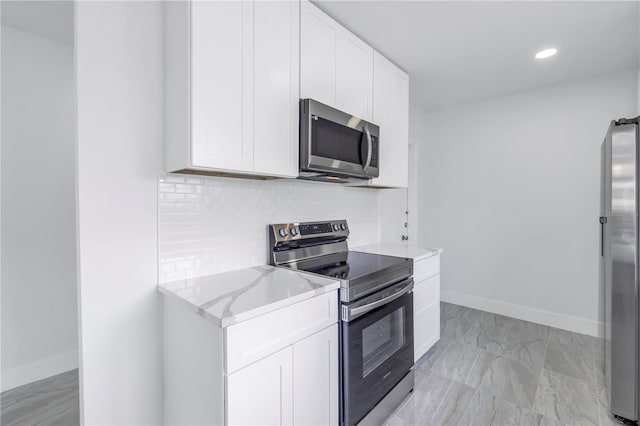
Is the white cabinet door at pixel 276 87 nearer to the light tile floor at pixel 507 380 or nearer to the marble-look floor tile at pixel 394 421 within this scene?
the marble-look floor tile at pixel 394 421

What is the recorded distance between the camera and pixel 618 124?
1.80 meters

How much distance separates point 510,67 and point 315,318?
2832mm

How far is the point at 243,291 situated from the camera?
1410 mm

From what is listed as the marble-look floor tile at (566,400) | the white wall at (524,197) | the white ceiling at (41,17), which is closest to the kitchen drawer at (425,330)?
the marble-look floor tile at (566,400)

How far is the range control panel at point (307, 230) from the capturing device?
6.56 feet

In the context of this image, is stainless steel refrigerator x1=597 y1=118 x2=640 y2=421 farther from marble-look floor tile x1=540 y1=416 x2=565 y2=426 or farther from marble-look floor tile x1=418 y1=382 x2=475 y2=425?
marble-look floor tile x1=418 y1=382 x2=475 y2=425

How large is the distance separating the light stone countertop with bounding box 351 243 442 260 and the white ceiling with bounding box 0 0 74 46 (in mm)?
2672

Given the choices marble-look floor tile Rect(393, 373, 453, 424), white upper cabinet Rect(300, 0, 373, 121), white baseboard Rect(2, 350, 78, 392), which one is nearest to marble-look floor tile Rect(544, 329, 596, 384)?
marble-look floor tile Rect(393, 373, 453, 424)

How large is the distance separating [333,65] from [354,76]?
24 cm

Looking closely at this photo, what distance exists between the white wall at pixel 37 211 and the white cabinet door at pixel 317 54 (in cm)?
201

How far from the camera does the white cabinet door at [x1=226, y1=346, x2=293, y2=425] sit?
1.16 meters

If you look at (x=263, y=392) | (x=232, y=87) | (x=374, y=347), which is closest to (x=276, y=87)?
(x=232, y=87)

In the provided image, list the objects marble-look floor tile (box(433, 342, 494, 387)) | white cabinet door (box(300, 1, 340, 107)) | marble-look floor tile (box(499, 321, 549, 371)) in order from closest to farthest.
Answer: white cabinet door (box(300, 1, 340, 107))
marble-look floor tile (box(433, 342, 494, 387))
marble-look floor tile (box(499, 321, 549, 371))

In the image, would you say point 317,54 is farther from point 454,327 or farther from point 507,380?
point 454,327
